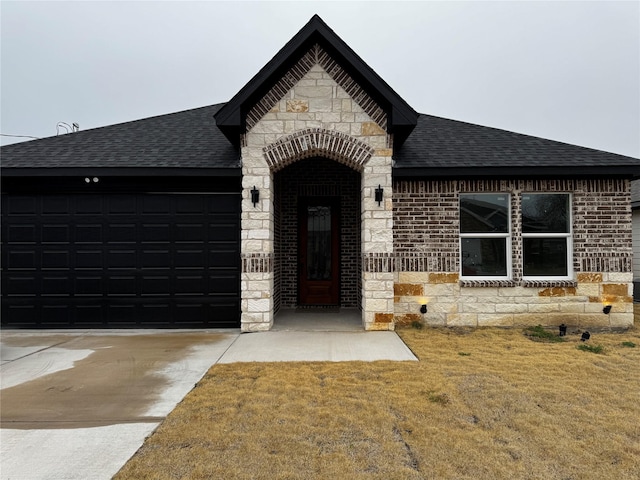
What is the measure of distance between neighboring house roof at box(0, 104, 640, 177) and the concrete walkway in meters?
3.30

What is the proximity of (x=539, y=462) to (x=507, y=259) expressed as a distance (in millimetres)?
5650

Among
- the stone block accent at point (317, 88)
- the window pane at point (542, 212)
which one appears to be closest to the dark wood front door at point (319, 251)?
the stone block accent at point (317, 88)

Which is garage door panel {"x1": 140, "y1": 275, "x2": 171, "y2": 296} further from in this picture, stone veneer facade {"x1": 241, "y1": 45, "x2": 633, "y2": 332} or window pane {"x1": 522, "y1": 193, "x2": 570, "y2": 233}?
window pane {"x1": 522, "y1": 193, "x2": 570, "y2": 233}

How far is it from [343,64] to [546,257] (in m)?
5.85

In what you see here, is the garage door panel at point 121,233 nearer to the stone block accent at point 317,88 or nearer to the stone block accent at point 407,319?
the stone block accent at point 317,88

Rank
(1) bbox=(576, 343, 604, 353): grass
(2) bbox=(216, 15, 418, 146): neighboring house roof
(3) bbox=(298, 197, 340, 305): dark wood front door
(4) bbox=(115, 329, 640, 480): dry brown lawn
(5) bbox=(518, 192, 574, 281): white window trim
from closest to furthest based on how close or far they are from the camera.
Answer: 1. (4) bbox=(115, 329, 640, 480): dry brown lawn
2. (1) bbox=(576, 343, 604, 353): grass
3. (2) bbox=(216, 15, 418, 146): neighboring house roof
4. (5) bbox=(518, 192, 574, 281): white window trim
5. (3) bbox=(298, 197, 340, 305): dark wood front door

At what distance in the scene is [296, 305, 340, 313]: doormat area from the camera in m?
9.20

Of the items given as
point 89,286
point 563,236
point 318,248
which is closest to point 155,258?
point 89,286

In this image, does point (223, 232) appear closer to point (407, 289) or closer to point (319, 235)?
point (319, 235)

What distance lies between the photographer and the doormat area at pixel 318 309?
30.2 feet

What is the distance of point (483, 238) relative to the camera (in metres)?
7.86

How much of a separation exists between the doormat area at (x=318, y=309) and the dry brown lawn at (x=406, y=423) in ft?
13.2

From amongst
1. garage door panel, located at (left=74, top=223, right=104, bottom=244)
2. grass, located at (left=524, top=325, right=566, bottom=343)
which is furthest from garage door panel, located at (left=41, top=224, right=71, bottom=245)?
grass, located at (left=524, top=325, right=566, bottom=343)

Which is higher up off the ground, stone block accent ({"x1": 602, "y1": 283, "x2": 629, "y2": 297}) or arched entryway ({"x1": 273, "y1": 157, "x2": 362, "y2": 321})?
arched entryway ({"x1": 273, "y1": 157, "x2": 362, "y2": 321})
